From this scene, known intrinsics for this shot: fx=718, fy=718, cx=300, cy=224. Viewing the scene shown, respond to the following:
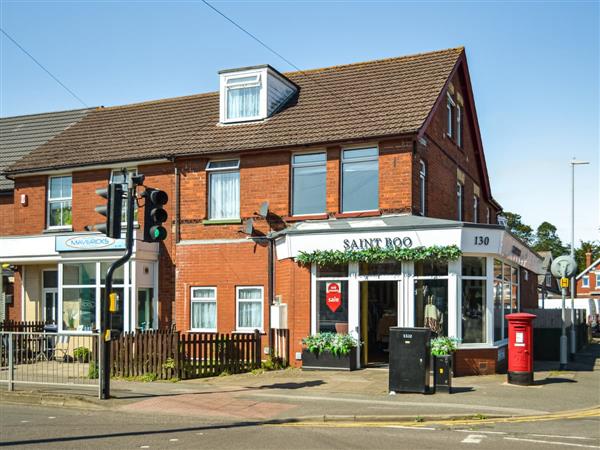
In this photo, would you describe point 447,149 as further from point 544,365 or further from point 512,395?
point 512,395

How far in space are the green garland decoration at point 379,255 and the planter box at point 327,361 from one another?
224cm

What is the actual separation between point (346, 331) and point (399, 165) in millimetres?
4629

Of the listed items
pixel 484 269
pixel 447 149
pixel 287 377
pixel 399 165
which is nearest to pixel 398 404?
pixel 287 377

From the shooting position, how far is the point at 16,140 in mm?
29016

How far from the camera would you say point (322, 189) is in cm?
2022

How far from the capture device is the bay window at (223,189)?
21391 mm

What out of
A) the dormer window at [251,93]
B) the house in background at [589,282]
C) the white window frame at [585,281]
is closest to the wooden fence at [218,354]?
the dormer window at [251,93]

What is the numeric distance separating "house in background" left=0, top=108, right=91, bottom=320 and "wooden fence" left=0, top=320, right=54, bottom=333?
1.80m

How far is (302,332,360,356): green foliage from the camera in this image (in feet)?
57.3

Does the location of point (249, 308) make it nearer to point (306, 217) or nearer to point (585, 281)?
point (306, 217)

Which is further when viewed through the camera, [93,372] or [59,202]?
[59,202]

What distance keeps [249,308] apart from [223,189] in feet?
12.1

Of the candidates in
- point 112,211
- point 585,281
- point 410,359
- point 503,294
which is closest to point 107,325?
point 112,211

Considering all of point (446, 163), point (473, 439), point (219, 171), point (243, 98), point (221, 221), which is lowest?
point (473, 439)
